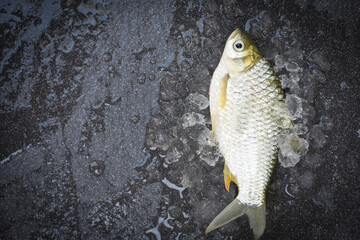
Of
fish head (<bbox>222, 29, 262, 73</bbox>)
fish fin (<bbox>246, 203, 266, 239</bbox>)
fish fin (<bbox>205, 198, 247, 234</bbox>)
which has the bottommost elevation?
fish fin (<bbox>246, 203, 266, 239</bbox>)

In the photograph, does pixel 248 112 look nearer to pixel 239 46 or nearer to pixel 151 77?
pixel 239 46

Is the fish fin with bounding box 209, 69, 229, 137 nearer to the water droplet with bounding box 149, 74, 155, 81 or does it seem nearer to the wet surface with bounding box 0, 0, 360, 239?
the wet surface with bounding box 0, 0, 360, 239

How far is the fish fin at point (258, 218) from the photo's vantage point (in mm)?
1804

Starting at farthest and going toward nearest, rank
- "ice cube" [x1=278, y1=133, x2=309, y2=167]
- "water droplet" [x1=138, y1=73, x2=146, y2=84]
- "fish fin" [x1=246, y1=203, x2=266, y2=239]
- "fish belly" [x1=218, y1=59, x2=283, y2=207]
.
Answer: "water droplet" [x1=138, y1=73, x2=146, y2=84], "ice cube" [x1=278, y1=133, x2=309, y2=167], "fish fin" [x1=246, y1=203, x2=266, y2=239], "fish belly" [x1=218, y1=59, x2=283, y2=207]

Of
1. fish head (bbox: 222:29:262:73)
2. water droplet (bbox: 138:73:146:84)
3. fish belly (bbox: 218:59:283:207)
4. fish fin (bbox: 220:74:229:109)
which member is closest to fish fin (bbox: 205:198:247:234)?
fish belly (bbox: 218:59:283:207)

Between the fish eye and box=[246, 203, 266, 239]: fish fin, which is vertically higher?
the fish eye

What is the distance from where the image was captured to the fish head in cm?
166

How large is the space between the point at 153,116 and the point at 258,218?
128 centimetres

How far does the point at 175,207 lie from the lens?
209 cm

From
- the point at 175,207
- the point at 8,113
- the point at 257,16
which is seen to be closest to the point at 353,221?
the point at 175,207

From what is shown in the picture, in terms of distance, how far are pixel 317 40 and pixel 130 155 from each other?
2114mm

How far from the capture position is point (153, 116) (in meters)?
2.08

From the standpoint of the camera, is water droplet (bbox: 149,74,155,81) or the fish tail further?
water droplet (bbox: 149,74,155,81)

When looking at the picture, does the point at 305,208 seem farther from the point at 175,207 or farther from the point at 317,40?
the point at 317,40
